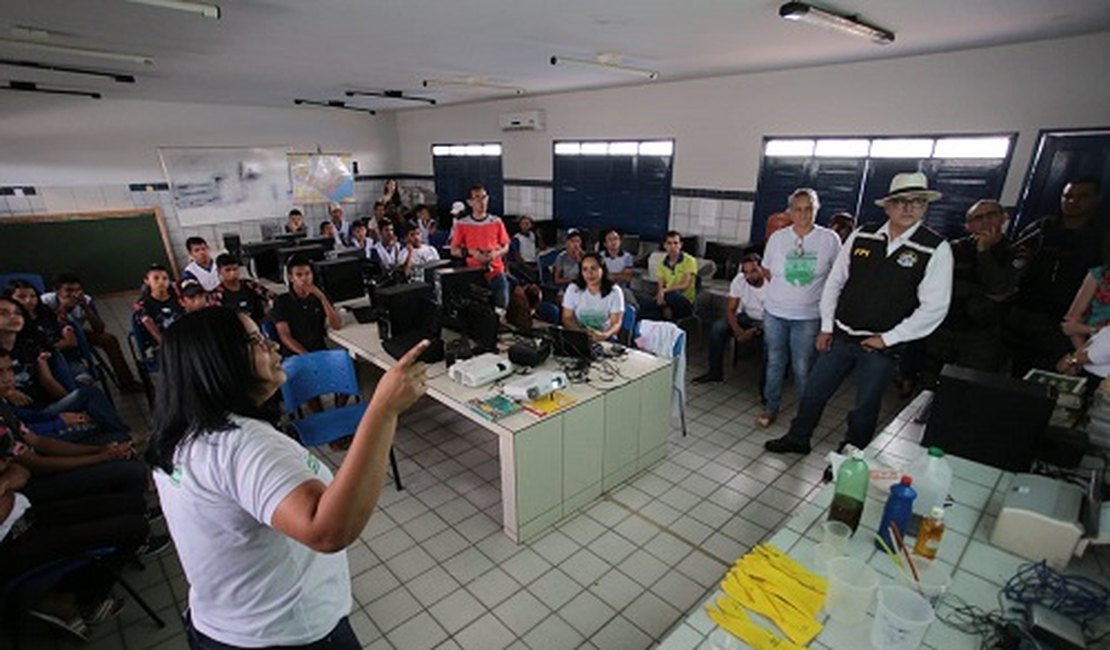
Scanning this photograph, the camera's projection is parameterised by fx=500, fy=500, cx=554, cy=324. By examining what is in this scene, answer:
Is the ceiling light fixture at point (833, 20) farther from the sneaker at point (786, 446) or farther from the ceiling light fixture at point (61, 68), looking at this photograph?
the ceiling light fixture at point (61, 68)

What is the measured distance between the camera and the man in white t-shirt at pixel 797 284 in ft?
11.0

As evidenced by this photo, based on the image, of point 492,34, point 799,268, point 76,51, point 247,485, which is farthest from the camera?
point 76,51

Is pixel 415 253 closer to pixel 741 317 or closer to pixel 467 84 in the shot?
pixel 467 84

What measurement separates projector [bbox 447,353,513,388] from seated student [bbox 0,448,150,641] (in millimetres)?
1599

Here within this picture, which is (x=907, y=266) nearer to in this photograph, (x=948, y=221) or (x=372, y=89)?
(x=948, y=221)

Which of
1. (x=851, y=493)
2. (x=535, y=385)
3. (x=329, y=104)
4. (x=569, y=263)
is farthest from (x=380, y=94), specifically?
(x=851, y=493)

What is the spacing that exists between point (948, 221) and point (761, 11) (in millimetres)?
2946

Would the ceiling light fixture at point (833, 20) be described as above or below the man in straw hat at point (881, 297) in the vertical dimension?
above

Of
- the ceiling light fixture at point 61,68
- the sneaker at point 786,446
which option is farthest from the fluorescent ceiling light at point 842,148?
the ceiling light fixture at point 61,68

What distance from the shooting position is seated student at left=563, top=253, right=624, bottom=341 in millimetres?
3795

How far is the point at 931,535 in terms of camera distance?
1.49 meters

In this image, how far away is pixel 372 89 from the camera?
6762mm

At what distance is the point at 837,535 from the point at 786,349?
7.93 feet

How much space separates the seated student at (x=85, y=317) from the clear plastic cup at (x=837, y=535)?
5542mm
